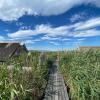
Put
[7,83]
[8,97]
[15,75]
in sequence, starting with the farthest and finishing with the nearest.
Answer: [15,75]
[7,83]
[8,97]

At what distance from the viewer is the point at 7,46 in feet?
75.8

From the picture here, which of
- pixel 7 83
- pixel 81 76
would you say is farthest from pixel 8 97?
pixel 81 76

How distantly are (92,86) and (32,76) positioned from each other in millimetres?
2594

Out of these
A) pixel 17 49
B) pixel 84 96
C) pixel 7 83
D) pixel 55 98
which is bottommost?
pixel 55 98

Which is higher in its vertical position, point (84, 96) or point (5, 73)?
point (5, 73)

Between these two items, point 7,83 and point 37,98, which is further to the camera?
point 37,98

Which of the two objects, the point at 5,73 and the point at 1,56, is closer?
the point at 5,73

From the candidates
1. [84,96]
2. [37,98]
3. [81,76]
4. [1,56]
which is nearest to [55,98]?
[37,98]

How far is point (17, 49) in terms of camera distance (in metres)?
22.6

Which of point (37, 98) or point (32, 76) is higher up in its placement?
point (32, 76)

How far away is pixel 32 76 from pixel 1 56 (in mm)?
16147

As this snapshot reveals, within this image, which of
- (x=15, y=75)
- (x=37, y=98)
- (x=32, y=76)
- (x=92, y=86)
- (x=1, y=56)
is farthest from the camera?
(x=1, y=56)

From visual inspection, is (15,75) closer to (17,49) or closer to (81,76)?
(81,76)

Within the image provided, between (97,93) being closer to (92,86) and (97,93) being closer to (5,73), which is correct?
(92,86)
